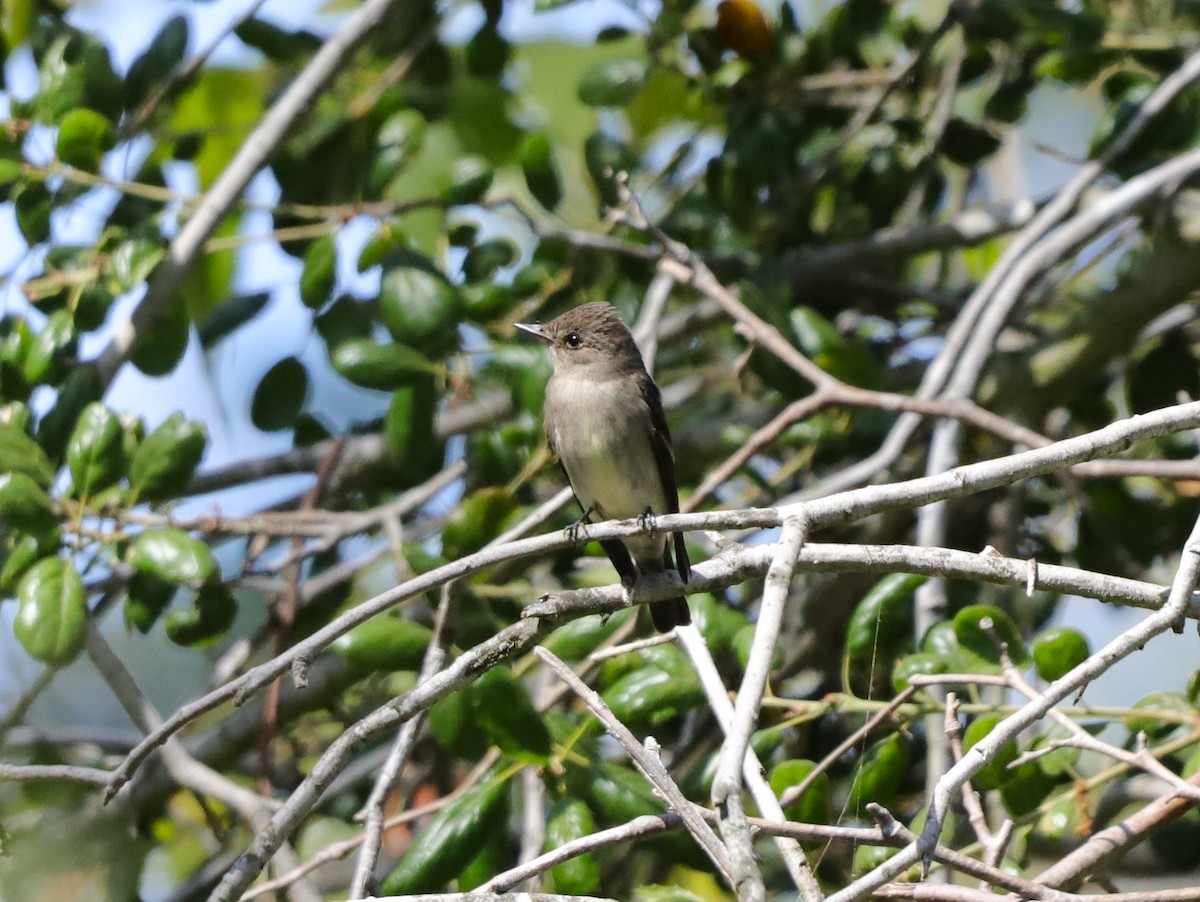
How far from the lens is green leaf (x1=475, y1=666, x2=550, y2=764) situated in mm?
3297

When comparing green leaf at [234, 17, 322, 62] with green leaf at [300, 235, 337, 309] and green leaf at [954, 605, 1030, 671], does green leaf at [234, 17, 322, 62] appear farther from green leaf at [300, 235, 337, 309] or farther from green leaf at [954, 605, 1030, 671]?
green leaf at [954, 605, 1030, 671]

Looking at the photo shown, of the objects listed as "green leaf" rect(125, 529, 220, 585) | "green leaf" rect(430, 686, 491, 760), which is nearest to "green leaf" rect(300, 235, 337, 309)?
"green leaf" rect(125, 529, 220, 585)

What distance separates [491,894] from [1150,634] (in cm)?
120

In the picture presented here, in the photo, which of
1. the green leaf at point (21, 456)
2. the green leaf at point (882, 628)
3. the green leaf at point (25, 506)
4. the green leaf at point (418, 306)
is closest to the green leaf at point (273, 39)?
the green leaf at point (418, 306)

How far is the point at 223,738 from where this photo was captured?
179 inches

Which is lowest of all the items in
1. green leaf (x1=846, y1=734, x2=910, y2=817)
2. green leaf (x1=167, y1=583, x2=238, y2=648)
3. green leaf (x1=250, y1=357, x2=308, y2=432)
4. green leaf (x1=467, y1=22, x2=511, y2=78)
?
green leaf (x1=846, y1=734, x2=910, y2=817)

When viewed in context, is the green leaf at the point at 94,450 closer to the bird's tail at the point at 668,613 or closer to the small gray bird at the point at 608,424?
the small gray bird at the point at 608,424

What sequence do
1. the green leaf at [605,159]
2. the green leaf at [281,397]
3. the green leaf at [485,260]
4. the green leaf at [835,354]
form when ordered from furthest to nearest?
the green leaf at [281,397], the green leaf at [605,159], the green leaf at [485,260], the green leaf at [835,354]

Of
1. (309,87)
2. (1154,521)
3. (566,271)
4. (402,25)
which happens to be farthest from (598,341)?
(1154,521)

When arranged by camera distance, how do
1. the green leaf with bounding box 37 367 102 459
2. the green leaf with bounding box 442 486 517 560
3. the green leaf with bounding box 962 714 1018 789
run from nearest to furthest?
the green leaf with bounding box 962 714 1018 789 → the green leaf with bounding box 442 486 517 560 → the green leaf with bounding box 37 367 102 459

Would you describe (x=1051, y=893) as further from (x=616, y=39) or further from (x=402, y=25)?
(x=402, y=25)

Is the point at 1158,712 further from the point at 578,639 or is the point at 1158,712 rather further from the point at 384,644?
the point at 384,644

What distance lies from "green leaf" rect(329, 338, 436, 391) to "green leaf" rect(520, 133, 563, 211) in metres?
0.71

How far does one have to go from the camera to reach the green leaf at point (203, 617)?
396 cm
